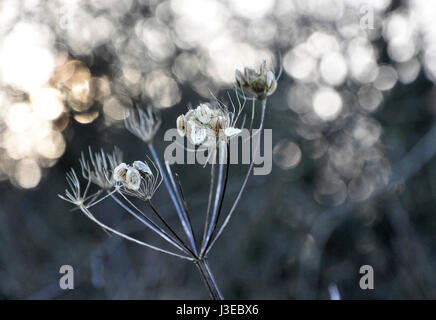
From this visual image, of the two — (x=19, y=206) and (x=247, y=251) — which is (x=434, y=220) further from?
Result: (x=19, y=206)

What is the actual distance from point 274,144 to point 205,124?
855cm

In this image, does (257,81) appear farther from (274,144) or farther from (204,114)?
(274,144)

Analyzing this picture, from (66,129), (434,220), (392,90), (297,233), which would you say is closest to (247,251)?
(297,233)

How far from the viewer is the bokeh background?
29.1 feet

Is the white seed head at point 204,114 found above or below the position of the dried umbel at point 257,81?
below

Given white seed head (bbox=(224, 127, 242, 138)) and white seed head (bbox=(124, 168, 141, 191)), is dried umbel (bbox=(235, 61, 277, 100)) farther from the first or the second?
white seed head (bbox=(124, 168, 141, 191))

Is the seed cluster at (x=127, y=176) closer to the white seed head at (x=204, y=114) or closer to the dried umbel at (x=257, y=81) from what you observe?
the white seed head at (x=204, y=114)

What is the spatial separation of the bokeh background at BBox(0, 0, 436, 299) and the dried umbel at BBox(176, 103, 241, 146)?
19.3ft

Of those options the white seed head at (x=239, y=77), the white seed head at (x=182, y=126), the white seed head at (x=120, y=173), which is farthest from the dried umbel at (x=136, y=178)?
the white seed head at (x=239, y=77)

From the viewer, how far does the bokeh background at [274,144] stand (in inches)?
349

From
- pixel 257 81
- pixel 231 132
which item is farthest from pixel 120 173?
pixel 257 81

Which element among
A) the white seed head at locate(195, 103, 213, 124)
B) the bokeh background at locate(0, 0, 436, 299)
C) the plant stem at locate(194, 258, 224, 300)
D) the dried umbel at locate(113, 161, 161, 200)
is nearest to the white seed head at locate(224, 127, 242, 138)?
the white seed head at locate(195, 103, 213, 124)

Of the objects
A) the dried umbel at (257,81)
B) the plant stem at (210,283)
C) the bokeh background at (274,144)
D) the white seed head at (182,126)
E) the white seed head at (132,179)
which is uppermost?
the bokeh background at (274,144)

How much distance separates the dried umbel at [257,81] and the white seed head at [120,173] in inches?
33.6
